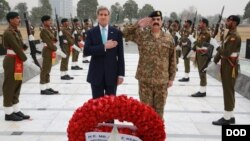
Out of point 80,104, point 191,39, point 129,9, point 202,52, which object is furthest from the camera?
point 129,9

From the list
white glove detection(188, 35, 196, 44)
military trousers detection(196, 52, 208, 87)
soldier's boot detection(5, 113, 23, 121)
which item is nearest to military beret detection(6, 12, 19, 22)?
soldier's boot detection(5, 113, 23, 121)

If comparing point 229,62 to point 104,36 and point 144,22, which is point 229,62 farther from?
point 104,36

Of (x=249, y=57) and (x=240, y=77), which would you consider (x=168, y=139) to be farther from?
(x=249, y=57)

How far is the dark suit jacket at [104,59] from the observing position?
4242 millimetres

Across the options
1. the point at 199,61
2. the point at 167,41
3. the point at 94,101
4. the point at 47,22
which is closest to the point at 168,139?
the point at 167,41

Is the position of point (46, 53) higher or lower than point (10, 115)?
higher

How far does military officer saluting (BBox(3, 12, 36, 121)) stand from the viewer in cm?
570

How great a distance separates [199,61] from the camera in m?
8.34

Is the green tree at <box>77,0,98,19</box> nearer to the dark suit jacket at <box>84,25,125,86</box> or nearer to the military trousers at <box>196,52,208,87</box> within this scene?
the military trousers at <box>196,52,208,87</box>

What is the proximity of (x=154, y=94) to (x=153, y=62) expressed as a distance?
386mm

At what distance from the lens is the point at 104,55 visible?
423cm

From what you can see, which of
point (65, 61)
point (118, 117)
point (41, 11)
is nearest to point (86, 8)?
point (41, 11)

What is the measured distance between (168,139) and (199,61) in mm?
3613

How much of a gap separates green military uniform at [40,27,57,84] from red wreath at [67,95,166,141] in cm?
576
